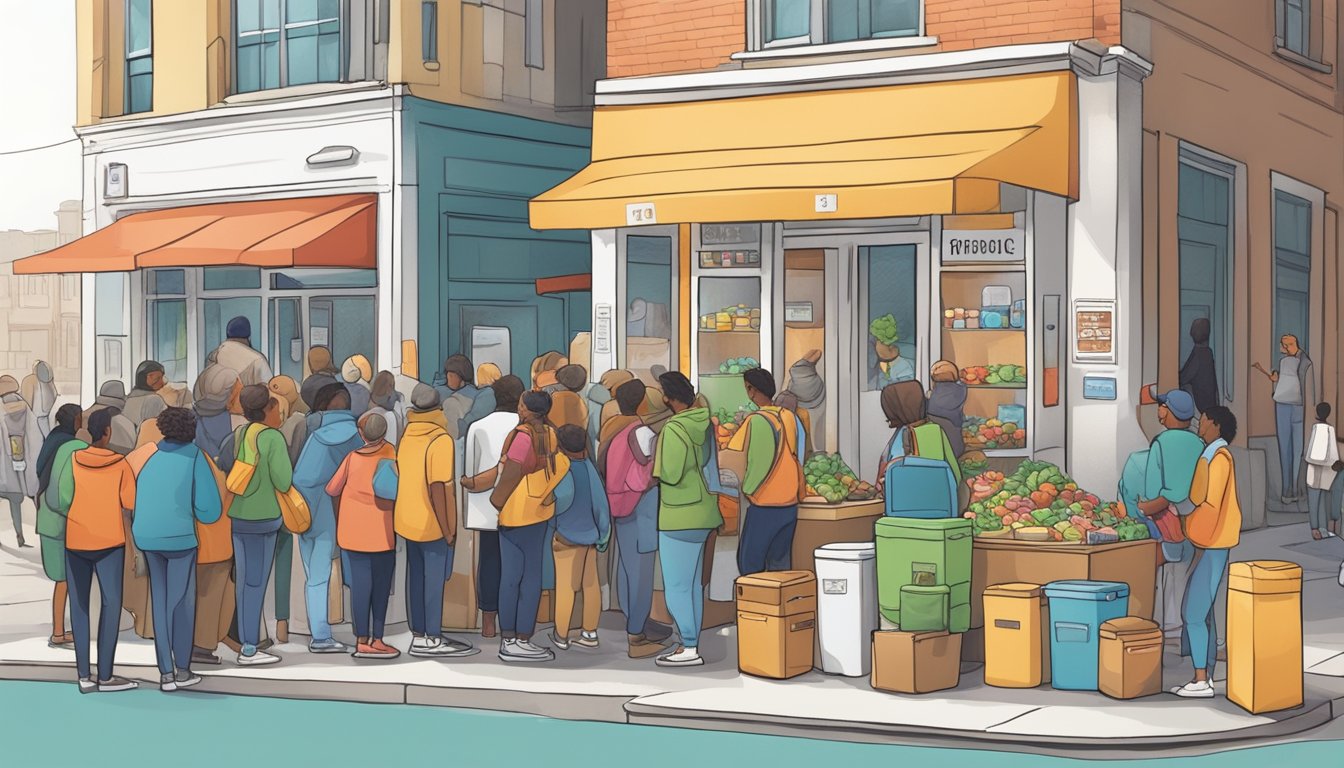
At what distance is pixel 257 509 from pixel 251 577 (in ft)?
1.65

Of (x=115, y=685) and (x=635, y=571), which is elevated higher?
(x=635, y=571)

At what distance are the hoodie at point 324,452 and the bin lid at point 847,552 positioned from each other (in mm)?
3229

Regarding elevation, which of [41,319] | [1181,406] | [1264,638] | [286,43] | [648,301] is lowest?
[1264,638]

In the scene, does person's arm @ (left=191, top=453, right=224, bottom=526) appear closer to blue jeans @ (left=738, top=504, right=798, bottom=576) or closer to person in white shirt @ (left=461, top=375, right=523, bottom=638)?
person in white shirt @ (left=461, top=375, right=523, bottom=638)

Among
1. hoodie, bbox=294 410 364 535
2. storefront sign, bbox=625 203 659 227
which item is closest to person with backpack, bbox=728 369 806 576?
hoodie, bbox=294 410 364 535

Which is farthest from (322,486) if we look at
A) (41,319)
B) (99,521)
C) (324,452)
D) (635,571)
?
(41,319)

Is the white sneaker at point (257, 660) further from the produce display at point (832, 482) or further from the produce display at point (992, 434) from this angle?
the produce display at point (992, 434)

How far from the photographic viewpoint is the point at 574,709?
→ 413 inches

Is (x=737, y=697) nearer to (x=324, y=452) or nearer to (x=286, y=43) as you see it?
(x=324, y=452)

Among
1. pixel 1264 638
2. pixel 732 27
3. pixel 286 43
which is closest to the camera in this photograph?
pixel 1264 638

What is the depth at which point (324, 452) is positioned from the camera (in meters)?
11.9

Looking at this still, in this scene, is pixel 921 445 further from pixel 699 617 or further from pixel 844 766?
pixel 844 766

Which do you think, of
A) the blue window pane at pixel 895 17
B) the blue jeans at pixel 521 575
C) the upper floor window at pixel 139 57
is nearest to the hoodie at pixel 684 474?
the blue jeans at pixel 521 575

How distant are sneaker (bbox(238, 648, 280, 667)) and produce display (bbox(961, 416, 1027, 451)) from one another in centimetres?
636
